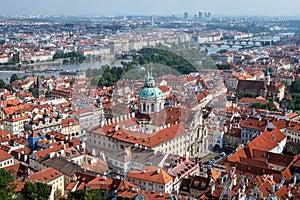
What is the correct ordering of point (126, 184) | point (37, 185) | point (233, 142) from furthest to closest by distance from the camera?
point (233, 142), point (126, 184), point (37, 185)

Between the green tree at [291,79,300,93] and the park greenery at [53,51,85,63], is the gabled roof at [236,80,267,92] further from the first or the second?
the park greenery at [53,51,85,63]

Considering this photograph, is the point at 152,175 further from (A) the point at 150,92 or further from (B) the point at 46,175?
(A) the point at 150,92

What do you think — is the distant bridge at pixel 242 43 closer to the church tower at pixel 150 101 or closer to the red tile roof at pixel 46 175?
the church tower at pixel 150 101

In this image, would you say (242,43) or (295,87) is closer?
(295,87)

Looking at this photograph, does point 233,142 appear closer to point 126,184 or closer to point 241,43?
point 126,184

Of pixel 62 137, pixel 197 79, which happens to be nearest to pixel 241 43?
pixel 197 79

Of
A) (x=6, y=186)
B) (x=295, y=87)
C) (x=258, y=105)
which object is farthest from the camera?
(x=295, y=87)

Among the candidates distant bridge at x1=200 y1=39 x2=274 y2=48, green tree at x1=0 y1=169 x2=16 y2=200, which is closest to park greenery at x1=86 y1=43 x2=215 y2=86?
green tree at x1=0 y1=169 x2=16 y2=200

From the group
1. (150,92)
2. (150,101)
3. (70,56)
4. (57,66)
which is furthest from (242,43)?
(150,101)

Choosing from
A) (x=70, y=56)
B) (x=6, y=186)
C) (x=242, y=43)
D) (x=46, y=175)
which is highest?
(x=6, y=186)
